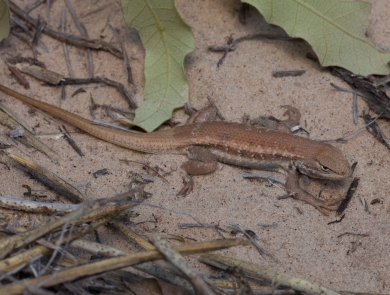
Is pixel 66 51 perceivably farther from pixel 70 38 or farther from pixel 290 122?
pixel 290 122

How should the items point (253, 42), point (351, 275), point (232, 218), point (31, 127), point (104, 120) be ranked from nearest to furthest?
1. point (351, 275)
2. point (232, 218)
3. point (31, 127)
4. point (104, 120)
5. point (253, 42)

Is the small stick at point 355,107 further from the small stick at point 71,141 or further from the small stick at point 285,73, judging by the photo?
the small stick at point 71,141

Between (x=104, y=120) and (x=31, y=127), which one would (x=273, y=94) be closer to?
(x=104, y=120)

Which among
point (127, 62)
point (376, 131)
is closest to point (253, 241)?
point (376, 131)

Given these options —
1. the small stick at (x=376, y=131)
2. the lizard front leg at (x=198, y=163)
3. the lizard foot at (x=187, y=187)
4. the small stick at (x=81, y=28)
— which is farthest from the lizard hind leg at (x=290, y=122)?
the small stick at (x=81, y=28)

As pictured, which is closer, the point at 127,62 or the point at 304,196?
the point at 304,196

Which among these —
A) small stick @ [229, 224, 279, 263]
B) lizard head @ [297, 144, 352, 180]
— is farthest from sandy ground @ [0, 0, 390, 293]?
lizard head @ [297, 144, 352, 180]

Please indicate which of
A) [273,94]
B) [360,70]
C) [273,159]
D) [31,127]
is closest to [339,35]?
[360,70]

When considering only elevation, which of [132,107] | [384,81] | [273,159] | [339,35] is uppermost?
[339,35]
